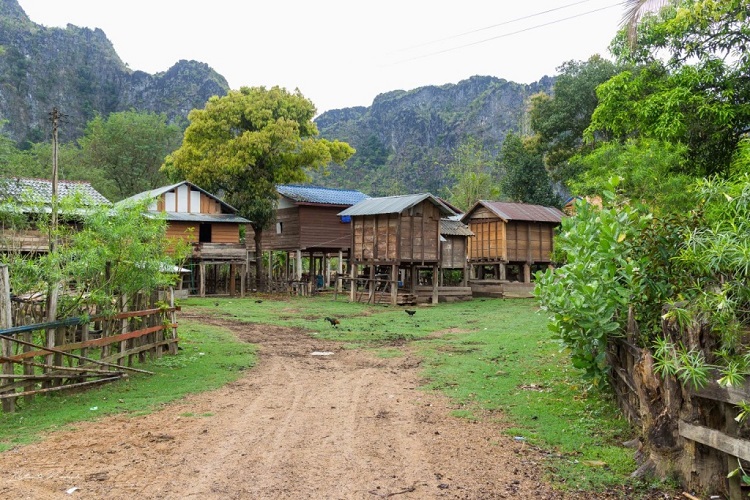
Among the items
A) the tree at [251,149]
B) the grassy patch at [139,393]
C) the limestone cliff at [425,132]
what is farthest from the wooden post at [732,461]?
the limestone cliff at [425,132]

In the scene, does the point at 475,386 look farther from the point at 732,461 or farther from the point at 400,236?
the point at 400,236

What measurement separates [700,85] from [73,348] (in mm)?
15031

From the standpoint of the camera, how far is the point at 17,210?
1108 cm

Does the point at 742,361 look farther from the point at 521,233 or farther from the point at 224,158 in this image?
the point at 224,158

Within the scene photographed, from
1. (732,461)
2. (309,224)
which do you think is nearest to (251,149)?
(309,224)

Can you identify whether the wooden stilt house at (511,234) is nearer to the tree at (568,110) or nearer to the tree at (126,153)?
the tree at (568,110)

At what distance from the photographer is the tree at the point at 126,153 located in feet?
166

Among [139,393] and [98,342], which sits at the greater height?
[98,342]

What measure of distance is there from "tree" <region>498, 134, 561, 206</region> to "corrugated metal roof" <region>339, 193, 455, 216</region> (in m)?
18.3

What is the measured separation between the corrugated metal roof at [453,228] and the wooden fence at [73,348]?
2067 cm

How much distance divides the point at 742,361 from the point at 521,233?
29.3m

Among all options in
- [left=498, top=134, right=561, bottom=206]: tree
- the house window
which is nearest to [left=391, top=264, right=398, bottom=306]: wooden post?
the house window

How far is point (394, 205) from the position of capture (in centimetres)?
2786

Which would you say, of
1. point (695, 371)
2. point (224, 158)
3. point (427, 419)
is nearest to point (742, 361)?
point (695, 371)
